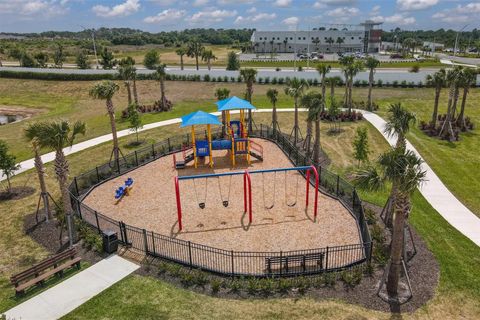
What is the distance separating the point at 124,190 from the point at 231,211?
271 inches

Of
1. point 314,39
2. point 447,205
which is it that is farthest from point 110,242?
point 314,39

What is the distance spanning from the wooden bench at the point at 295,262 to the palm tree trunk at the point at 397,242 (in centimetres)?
259

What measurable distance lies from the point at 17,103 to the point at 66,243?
1832 inches

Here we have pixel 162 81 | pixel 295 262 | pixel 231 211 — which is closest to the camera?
pixel 295 262

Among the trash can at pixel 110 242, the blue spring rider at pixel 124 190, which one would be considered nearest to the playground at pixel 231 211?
the blue spring rider at pixel 124 190

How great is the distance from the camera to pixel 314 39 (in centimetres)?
13112

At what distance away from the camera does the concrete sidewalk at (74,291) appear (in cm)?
1271

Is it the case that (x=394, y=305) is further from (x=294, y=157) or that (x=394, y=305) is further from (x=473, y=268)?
(x=294, y=157)

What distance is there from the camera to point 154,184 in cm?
2359

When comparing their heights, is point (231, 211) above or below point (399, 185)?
below

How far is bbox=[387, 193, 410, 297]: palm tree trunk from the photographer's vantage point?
42.3 ft

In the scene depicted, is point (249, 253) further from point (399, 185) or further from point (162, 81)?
point (162, 81)

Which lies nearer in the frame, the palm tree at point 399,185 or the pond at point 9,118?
the palm tree at point 399,185

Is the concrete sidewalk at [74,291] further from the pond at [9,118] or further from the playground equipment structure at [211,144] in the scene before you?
the pond at [9,118]
